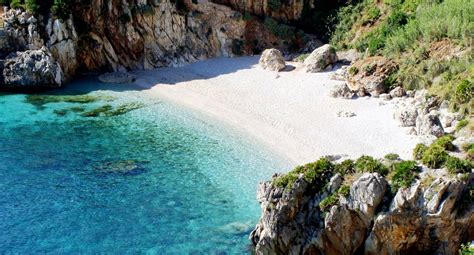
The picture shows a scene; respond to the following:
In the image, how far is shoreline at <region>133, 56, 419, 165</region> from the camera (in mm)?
34438

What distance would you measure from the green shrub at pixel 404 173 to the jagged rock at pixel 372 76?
20.8 m

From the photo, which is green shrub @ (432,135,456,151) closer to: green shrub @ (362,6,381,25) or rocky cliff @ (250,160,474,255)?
rocky cliff @ (250,160,474,255)

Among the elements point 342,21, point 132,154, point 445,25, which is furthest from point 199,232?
point 342,21

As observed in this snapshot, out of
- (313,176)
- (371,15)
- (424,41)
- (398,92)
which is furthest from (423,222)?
(371,15)

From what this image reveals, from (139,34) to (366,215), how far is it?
39.2 meters

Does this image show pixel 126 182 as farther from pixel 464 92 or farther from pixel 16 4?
pixel 16 4

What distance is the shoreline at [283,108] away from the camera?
3444 centimetres

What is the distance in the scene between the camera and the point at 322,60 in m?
48.0

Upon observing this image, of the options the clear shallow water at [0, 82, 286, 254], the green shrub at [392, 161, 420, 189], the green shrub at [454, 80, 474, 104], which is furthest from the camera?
the green shrub at [454, 80, 474, 104]

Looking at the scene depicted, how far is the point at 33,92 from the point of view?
4769 cm

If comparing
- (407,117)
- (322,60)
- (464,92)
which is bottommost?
(407,117)

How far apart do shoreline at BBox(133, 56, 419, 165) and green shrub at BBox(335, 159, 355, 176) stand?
574 centimetres

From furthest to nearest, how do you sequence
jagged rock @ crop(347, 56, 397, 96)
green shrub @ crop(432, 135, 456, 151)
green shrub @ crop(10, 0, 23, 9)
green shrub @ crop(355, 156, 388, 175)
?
green shrub @ crop(10, 0, 23, 9)
jagged rock @ crop(347, 56, 397, 96)
green shrub @ crop(432, 135, 456, 151)
green shrub @ crop(355, 156, 388, 175)

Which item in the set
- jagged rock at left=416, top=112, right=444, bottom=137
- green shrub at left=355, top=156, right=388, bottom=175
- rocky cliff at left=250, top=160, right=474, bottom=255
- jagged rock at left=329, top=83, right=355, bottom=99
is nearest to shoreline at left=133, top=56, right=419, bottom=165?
jagged rock at left=329, top=83, right=355, bottom=99
